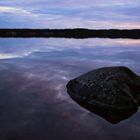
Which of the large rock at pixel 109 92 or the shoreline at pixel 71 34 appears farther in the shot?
the shoreline at pixel 71 34

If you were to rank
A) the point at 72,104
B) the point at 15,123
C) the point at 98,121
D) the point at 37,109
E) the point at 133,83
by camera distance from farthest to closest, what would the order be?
the point at 133,83 < the point at 72,104 < the point at 37,109 < the point at 98,121 < the point at 15,123

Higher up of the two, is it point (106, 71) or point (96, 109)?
point (106, 71)

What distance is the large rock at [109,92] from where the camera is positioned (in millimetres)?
10727

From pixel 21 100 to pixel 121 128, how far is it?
3.58 m

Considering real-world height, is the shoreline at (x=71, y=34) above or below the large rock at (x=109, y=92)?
below

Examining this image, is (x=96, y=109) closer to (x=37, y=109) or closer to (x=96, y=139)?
(x=37, y=109)

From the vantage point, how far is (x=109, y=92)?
11.3 metres

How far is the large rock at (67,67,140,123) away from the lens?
422 inches

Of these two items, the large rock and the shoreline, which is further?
the shoreline

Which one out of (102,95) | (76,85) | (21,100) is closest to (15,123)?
(21,100)

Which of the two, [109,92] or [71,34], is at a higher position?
[109,92]

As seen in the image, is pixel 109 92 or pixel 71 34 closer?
pixel 109 92

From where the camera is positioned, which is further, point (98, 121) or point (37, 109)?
point (37, 109)

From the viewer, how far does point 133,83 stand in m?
12.4
